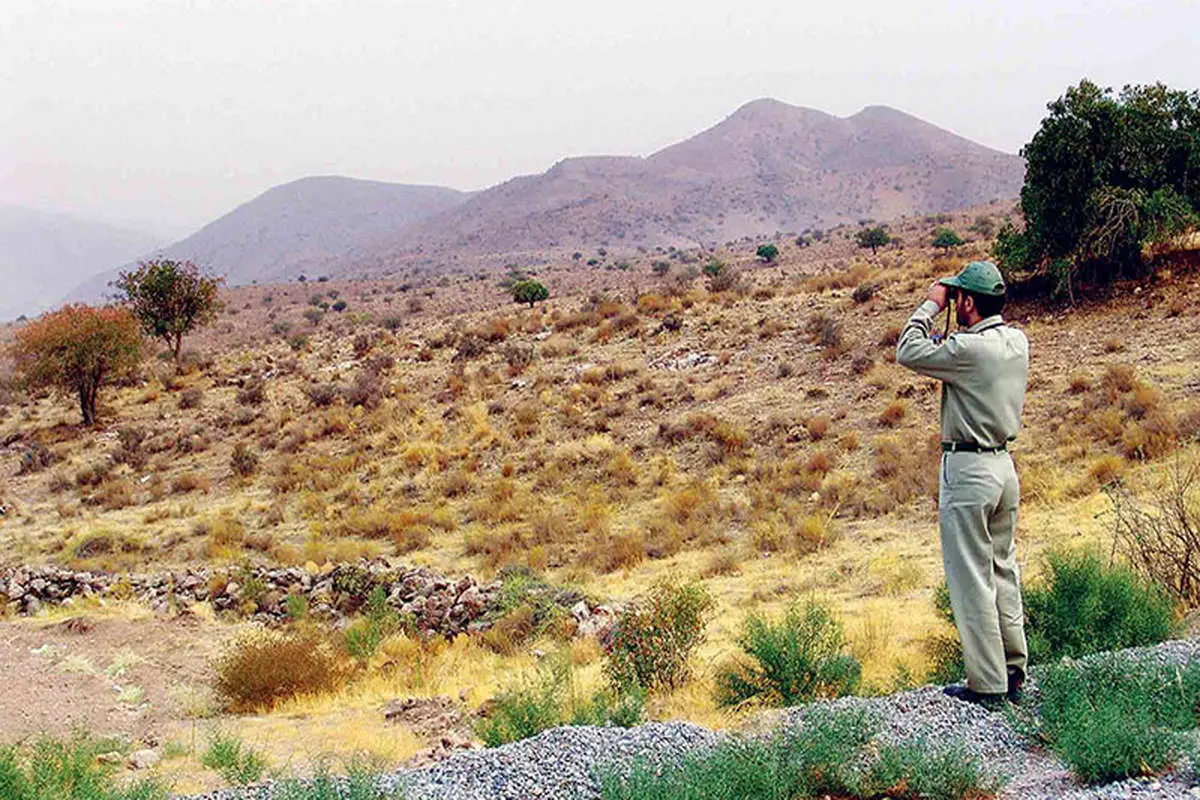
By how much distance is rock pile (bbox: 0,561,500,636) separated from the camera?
467 inches

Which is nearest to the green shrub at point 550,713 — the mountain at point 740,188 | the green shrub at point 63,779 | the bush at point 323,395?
the green shrub at point 63,779

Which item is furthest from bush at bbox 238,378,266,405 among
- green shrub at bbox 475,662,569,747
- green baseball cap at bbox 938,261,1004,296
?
green baseball cap at bbox 938,261,1004,296

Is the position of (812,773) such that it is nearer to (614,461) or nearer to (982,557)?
(982,557)

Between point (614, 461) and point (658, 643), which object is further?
point (614, 461)

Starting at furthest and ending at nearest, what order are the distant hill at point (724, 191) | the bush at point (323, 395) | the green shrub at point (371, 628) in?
the distant hill at point (724, 191) → the bush at point (323, 395) → the green shrub at point (371, 628)

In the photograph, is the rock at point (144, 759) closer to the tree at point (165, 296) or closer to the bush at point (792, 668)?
the bush at point (792, 668)

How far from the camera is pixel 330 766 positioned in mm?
5809

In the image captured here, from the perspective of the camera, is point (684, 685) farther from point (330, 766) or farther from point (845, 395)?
point (845, 395)

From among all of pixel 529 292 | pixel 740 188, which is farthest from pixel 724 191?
pixel 529 292

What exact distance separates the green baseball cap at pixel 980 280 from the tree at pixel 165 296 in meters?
32.4

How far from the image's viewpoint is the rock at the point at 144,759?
695 centimetres

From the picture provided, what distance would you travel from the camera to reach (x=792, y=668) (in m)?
6.23

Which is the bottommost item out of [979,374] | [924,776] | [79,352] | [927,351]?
[924,776]

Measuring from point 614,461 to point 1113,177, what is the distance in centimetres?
1208
